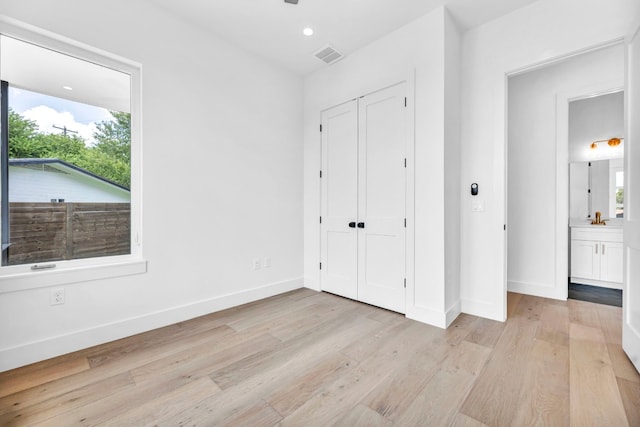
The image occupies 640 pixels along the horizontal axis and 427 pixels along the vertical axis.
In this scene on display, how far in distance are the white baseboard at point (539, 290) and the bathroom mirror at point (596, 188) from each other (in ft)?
5.34

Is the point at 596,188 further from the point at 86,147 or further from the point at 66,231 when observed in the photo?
the point at 66,231

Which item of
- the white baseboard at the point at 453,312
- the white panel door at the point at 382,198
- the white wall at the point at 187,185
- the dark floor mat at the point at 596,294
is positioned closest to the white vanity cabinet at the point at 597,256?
the dark floor mat at the point at 596,294

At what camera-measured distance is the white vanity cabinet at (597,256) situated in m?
3.50

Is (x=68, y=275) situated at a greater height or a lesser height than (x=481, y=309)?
greater

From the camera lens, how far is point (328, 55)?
319 centimetres

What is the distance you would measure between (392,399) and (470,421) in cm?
39

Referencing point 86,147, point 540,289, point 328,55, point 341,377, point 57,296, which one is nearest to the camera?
point 341,377

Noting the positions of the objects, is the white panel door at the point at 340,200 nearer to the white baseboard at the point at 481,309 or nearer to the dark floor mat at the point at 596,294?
the white baseboard at the point at 481,309

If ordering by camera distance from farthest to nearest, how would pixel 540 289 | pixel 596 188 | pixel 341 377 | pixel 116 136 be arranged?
1. pixel 596 188
2. pixel 540 289
3. pixel 116 136
4. pixel 341 377

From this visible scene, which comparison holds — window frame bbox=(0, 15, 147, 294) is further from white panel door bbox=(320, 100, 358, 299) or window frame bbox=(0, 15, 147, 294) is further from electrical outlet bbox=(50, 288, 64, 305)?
white panel door bbox=(320, 100, 358, 299)

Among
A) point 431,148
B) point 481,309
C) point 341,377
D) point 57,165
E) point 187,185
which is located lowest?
point 341,377

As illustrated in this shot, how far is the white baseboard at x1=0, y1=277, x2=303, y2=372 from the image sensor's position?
1874 millimetres

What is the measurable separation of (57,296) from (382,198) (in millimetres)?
2844

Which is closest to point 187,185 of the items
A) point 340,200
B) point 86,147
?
point 86,147
